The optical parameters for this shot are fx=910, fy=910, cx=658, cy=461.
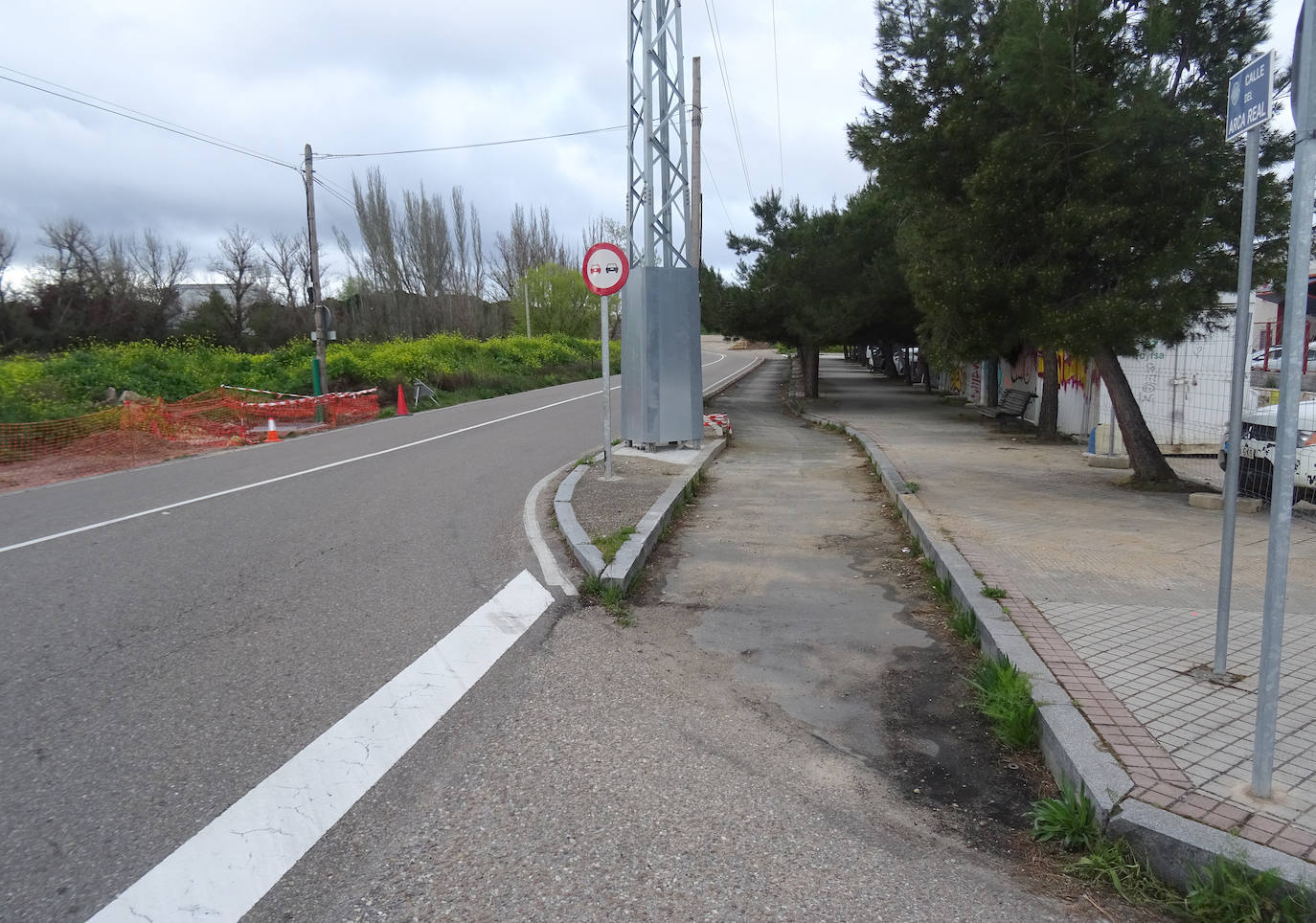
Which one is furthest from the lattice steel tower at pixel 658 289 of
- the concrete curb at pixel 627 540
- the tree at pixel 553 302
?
the tree at pixel 553 302

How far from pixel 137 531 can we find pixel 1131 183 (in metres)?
10.3

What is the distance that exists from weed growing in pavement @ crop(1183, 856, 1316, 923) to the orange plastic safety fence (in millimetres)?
14300

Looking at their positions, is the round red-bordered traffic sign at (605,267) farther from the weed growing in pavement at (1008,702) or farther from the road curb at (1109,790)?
the weed growing in pavement at (1008,702)

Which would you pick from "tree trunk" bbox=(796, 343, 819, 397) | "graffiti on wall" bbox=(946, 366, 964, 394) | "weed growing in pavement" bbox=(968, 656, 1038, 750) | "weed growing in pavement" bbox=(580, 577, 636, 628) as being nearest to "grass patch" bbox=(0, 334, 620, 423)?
"tree trunk" bbox=(796, 343, 819, 397)

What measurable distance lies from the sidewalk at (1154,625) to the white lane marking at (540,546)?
3042 millimetres

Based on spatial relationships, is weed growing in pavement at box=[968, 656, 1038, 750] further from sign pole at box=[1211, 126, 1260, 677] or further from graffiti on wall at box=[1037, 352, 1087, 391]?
graffiti on wall at box=[1037, 352, 1087, 391]

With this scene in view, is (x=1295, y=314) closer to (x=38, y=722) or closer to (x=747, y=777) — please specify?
(x=747, y=777)

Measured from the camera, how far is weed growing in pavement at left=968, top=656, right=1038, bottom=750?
4.11 meters

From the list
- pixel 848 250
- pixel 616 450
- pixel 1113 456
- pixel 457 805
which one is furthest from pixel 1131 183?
pixel 848 250

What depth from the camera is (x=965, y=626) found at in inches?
222

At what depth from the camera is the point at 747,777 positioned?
3.80 meters

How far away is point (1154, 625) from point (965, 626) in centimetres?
106

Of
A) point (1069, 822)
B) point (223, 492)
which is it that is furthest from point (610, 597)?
point (223, 492)

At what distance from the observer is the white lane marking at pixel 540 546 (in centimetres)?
682
